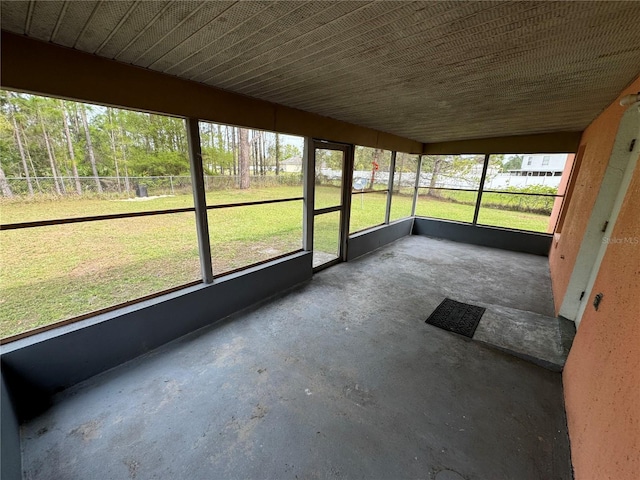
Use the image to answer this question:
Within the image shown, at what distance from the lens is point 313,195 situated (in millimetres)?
3814

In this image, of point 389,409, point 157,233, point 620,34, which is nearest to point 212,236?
point 157,233

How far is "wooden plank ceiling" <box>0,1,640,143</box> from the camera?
1196mm

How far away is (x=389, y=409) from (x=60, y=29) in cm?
319

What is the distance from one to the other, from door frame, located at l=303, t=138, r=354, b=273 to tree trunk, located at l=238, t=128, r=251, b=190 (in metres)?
0.85

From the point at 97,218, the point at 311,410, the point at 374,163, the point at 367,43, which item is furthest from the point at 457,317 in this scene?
the point at 97,218

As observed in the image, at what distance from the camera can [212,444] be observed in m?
1.64

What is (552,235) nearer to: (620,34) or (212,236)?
(620,34)

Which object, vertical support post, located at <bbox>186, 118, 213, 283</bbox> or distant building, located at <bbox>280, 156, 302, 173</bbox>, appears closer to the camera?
vertical support post, located at <bbox>186, 118, 213, 283</bbox>

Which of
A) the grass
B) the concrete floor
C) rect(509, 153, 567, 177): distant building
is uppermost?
rect(509, 153, 567, 177): distant building

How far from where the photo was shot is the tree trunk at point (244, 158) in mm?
3528

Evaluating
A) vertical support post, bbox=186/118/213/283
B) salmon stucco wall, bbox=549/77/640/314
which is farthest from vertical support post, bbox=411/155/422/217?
vertical support post, bbox=186/118/213/283

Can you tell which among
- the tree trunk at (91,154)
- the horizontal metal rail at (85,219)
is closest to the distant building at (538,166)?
the horizontal metal rail at (85,219)

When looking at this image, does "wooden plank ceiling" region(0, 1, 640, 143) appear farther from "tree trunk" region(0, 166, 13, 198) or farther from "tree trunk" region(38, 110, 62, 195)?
"tree trunk" region(0, 166, 13, 198)

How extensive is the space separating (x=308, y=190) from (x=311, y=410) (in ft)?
8.94
